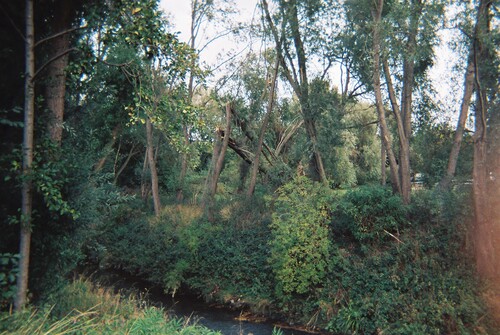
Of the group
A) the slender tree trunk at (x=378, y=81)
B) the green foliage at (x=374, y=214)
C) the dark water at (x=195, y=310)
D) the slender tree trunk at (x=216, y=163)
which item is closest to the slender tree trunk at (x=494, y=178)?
the green foliage at (x=374, y=214)

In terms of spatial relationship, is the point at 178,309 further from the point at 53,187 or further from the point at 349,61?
the point at 349,61

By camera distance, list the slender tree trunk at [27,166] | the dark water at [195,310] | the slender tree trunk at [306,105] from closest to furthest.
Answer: the slender tree trunk at [27,166] < the dark water at [195,310] < the slender tree trunk at [306,105]

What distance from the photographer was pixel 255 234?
17.4m

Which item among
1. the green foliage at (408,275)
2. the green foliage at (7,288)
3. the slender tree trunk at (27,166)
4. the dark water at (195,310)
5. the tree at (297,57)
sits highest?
the tree at (297,57)

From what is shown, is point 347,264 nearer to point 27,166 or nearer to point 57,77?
point 57,77

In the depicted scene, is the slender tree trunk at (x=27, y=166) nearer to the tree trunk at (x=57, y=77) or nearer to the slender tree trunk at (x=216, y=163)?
the tree trunk at (x=57, y=77)

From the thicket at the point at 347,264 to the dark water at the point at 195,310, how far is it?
0.54m

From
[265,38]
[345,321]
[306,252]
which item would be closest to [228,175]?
[265,38]

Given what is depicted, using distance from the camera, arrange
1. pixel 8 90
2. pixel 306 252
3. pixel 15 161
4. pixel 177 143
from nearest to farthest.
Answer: pixel 15 161
pixel 8 90
pixel 177 143
pixel 306 252

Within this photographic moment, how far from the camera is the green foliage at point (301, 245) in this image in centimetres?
1402

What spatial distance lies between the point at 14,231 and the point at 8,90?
7.57ft

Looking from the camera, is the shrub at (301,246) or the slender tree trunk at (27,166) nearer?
the slender tree trunk at (27,166)

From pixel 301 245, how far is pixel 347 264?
5.69 ft

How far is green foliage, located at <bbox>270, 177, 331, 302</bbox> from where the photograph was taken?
14.0 metres
